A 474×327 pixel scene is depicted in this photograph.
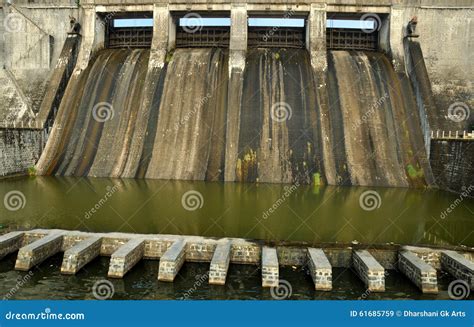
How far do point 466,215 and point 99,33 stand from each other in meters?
28.9

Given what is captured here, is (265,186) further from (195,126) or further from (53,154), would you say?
(53,154)

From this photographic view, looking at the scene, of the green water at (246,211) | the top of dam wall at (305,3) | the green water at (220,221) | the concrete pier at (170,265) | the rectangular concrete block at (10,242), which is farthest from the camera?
the top of dam wall at (305,3)

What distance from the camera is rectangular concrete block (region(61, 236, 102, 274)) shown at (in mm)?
9812

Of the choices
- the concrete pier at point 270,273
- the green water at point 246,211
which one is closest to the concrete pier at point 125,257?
the green water at point 246,211

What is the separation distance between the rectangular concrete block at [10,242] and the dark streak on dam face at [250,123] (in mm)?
12628

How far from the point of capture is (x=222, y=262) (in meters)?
9.58

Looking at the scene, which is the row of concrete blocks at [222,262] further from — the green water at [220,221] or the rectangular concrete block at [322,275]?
the green water at [220,221]

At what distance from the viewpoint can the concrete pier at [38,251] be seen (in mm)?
9984

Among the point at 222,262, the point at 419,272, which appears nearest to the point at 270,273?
the point at 222,262

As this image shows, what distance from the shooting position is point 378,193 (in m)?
20.9

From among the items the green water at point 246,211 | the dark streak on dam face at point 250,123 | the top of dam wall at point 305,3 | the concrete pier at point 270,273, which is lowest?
the concrete pier at point 270,273

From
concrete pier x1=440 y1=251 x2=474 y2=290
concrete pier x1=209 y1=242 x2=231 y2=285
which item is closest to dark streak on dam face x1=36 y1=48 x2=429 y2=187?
A: concrete pier x1=440 y1=251 x2=474 y2=290

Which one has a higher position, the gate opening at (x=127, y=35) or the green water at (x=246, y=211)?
the gate opening at (x=127, y=35)

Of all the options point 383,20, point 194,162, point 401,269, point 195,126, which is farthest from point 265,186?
point 383,20
